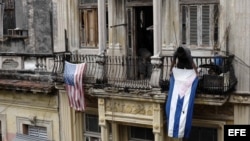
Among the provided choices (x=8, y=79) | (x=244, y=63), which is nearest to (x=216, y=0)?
(x=244, y=63)

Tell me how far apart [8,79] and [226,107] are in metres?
8.00

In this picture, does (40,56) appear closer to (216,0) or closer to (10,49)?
(10,49)

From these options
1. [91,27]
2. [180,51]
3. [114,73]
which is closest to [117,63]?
[114,73]

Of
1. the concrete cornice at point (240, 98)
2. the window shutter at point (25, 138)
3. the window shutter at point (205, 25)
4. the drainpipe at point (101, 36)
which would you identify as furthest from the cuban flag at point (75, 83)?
the concrete cornice at point (240, 98)

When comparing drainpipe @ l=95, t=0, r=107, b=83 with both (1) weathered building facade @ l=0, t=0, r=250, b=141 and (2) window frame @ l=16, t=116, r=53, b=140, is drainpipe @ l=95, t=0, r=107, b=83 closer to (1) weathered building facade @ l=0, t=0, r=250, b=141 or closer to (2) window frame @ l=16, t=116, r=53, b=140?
(1) weathered building facade @ l=0, t=0, r=250, b=141

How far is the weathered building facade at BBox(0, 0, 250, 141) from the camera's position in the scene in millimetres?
11430

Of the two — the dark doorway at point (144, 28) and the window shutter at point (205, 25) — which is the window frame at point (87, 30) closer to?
the dark doorway at point (144, 28)

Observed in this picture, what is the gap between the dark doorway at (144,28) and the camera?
45.1ft

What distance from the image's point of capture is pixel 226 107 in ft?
38.3

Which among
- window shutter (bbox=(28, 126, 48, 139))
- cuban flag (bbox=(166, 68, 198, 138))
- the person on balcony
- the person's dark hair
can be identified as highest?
the person's dark hair

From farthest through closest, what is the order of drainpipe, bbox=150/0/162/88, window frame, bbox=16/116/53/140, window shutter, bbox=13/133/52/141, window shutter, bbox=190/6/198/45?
window shutter, bbox=13/133/52/141
window frame, bbox=16/116/53/140
window shutter, bbox=190/6/198/45
drainpipe, bbox=150/0/162/88

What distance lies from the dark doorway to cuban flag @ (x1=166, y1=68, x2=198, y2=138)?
2838 millimetres

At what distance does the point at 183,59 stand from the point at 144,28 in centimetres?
324

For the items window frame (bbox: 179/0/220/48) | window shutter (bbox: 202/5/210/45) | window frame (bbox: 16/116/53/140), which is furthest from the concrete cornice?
window frame (bbox: 16/116/53/140)
